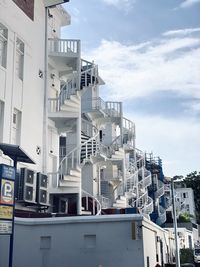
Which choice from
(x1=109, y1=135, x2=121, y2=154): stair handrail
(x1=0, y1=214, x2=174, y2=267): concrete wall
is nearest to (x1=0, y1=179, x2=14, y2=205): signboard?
(x1=0, y1=214, x2=174, y2=267): concrete wall

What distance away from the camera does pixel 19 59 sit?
2141 centimetres

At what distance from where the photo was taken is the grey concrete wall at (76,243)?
16.3m

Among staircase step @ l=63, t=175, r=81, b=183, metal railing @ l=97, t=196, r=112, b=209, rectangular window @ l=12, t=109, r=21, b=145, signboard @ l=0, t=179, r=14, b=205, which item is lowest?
signboard @ l=0, t=179, r=14, b=205

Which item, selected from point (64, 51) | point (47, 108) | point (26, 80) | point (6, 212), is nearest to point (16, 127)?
point (26, 80)

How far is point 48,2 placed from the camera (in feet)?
80.2

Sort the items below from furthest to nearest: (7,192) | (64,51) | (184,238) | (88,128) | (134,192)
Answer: (184,238)
(134,192)
(88,128)
(64,51)
(7,192)

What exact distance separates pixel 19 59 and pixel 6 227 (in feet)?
35.4

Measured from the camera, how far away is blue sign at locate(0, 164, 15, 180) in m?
13.2

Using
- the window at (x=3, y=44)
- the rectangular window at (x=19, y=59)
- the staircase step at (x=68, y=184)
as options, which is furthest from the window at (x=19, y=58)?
the staircase step at (x=68, y=184)

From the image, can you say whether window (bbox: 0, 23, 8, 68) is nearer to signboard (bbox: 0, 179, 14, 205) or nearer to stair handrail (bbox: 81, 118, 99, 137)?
signboard (bbox: 0, 179, 14, 205)

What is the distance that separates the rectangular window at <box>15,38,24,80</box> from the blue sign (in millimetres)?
8477

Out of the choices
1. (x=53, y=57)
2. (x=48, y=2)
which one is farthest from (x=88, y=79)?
(x=48, y=2)

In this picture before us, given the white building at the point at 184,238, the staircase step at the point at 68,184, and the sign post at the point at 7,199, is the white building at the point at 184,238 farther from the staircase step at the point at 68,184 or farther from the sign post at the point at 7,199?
the sign post at the point at 7,199

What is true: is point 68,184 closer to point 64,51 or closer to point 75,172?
point 75,172
